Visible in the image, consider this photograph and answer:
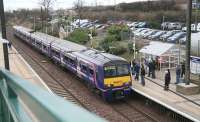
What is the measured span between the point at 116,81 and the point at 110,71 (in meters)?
0.67

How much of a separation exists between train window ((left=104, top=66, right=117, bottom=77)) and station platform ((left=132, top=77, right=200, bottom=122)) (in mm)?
1738

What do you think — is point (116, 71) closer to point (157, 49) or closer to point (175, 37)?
point (157, 49)

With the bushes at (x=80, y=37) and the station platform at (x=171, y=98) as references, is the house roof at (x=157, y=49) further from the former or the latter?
the bushes at (x=80, y=37)

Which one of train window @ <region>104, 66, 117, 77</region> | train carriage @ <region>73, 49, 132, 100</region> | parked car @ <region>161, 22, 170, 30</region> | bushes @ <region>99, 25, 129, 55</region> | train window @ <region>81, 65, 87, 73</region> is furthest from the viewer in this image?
parked car @ <region>161, 22, 170, 30</region>

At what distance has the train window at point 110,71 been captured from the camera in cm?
2103

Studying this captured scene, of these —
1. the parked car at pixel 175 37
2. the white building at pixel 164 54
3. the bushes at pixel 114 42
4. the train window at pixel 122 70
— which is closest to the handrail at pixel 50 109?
the train window at pixel 122 70

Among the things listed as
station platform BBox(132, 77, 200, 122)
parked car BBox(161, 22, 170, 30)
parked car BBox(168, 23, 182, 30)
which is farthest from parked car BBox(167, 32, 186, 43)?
station platform BBox(132, 77, 200, 122)

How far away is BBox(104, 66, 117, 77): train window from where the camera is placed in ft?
69.0

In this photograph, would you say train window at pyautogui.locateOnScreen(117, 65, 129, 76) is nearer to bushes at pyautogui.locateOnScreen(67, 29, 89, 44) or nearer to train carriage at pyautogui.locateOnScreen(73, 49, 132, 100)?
train carriage at pyautogui.locateOnScreen(73, 49, 132, 100)

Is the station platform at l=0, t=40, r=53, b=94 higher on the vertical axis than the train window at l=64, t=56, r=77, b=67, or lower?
lower

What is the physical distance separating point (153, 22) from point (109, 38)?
31273 millimetres

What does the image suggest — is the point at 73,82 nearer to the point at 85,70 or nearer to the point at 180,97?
the point at 85,70

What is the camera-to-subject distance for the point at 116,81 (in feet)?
70.0

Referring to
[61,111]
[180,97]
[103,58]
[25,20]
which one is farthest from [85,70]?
[25,20]
